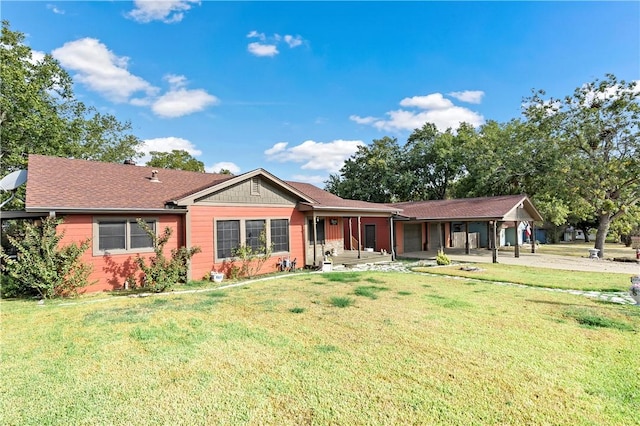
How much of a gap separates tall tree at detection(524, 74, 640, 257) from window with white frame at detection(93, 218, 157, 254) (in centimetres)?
2504

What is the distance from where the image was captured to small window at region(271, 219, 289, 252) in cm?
1366

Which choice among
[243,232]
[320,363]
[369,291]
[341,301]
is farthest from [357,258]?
[320,363]

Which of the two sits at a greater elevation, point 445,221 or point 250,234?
point 445,221

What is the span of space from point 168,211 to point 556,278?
13825 millimetres

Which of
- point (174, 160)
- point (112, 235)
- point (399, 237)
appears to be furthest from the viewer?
point (174, 160)

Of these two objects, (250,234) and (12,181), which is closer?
(12,181)

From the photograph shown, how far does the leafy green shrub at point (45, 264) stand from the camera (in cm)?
823

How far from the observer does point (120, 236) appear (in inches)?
398

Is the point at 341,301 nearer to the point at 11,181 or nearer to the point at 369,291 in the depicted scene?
the point at 369,291

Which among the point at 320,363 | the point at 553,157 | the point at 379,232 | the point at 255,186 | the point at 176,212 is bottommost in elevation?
the point at 320,363

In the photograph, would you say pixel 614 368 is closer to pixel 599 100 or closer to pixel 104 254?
pixel 104 254

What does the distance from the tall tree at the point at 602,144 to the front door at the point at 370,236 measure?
43.3ft

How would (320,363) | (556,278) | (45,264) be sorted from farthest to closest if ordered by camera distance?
(556,278) < (45,264) < (320,363)

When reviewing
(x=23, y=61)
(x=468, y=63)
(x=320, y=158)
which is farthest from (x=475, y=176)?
(x=23, y=61)
